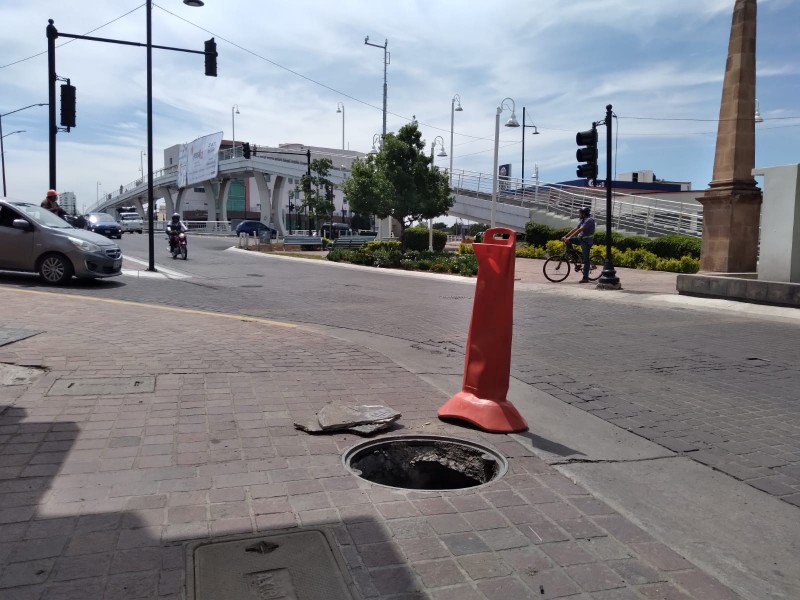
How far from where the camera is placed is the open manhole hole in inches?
163

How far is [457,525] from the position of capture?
10.4ft

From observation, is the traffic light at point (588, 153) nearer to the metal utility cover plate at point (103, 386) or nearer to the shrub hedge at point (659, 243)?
the shrub hedge at point (659, 243)

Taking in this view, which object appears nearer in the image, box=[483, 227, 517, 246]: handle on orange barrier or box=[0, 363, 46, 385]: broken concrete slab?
box=[483, 227, 517, 246]: handle on orange barrier

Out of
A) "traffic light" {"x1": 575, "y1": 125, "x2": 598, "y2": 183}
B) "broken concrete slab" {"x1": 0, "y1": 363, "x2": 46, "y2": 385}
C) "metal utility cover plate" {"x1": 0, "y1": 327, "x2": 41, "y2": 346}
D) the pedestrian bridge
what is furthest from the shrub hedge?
"broken concrete slab" {"x1": 0, "y1": 363, "x2": 46, "y2": 385}

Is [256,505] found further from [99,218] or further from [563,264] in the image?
[99,218]

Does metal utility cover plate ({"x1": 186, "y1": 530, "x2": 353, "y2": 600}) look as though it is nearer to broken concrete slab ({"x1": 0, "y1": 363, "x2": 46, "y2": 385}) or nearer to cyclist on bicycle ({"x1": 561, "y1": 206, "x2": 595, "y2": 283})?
broken concrete slab ({"x1": 0, "y1": 363, "x2": 46, "y2": 385})

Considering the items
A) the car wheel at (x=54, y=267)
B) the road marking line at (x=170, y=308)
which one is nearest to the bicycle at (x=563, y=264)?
the road marking line at (x=170, y=308)

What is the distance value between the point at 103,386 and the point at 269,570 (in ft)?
10.9

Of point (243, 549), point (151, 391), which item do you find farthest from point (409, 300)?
point (243, 549)

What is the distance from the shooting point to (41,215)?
12359mm

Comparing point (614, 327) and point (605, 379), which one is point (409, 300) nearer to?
point (614, 327)

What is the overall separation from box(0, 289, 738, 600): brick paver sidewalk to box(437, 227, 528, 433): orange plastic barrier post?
20 centimetres

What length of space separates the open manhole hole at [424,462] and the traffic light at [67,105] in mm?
16440

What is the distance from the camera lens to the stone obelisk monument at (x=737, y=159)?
44.3 feet
